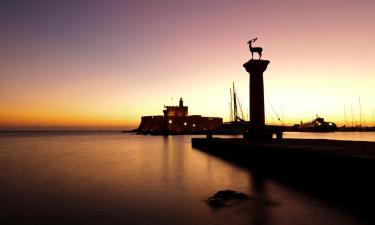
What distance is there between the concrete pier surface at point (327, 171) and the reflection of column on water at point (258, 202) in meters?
0.98

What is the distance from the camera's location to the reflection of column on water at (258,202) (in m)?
10.8

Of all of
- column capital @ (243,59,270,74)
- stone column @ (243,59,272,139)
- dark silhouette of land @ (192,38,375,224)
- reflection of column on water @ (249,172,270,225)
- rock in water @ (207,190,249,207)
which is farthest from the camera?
stone column @ (243,59,272,139)

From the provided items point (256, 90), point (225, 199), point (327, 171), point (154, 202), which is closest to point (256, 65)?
point (256, 90)

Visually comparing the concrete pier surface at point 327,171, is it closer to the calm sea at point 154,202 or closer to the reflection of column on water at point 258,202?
the calm sea at point 154,202

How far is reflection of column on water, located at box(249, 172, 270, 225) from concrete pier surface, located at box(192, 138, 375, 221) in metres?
0.98

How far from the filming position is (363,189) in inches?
438

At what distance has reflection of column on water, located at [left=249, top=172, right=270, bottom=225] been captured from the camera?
10785mm

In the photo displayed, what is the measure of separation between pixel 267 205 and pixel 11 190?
13.6 meters

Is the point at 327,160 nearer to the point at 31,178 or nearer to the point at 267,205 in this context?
the point at 267,205

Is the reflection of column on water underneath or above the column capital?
underneath

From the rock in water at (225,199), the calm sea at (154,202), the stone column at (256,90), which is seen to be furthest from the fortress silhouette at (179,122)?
the rock in water at (225,199)

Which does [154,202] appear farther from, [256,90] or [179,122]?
[179,122]

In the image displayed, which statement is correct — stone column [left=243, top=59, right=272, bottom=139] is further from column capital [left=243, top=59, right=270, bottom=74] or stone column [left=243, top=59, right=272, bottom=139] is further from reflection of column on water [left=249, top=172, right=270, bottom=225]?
reflection of column on water [left=249, top=172, right=270, bottom=225]

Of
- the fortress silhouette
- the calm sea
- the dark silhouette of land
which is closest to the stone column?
the dark silhouette of land
